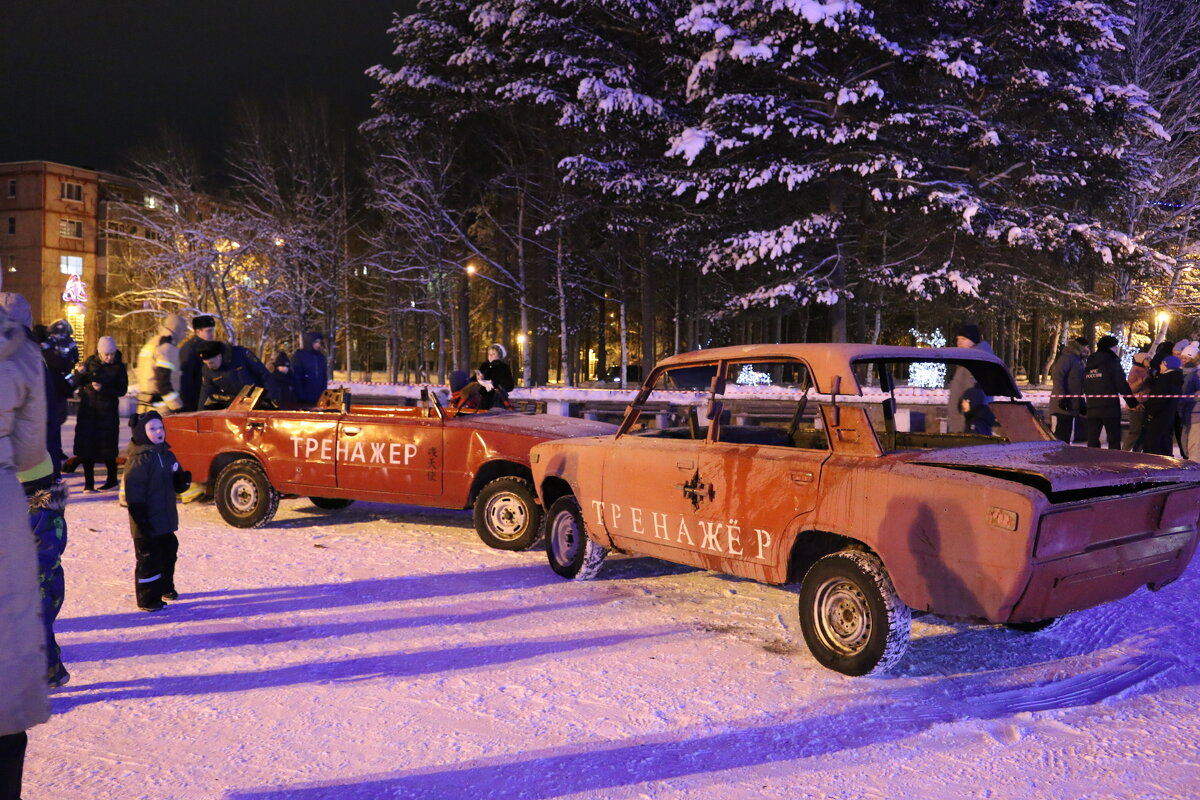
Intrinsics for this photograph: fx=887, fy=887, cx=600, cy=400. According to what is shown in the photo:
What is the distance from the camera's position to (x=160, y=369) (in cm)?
865

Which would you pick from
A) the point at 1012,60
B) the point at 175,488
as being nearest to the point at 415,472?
the point at 175,488

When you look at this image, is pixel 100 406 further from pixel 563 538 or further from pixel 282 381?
pixel 563 538

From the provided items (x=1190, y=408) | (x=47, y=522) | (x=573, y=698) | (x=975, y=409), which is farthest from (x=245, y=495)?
(x=1190, y=408)

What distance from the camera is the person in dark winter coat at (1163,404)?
39.1 feet

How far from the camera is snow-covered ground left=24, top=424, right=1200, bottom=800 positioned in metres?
3.74

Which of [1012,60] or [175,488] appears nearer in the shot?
[175,488]

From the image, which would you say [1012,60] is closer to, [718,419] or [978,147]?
[978,147]

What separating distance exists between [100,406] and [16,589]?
10.0 m

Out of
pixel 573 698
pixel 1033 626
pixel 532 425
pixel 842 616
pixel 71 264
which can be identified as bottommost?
pixel 573 698

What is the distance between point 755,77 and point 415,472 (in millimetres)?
18246

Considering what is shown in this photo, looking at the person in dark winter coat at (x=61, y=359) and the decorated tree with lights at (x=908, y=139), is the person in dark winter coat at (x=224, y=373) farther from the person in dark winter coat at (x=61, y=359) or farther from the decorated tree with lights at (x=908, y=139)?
the decorated tree with lights at (x=908, y=139)

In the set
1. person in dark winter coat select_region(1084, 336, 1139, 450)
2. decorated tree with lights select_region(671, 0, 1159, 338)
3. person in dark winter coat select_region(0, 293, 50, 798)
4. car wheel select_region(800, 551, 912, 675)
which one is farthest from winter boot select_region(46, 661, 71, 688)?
decorated tree with lights select_region(671, 0, 1159, 338)

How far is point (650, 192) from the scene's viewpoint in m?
26.2

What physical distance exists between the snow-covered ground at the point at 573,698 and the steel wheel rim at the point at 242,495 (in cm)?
204
